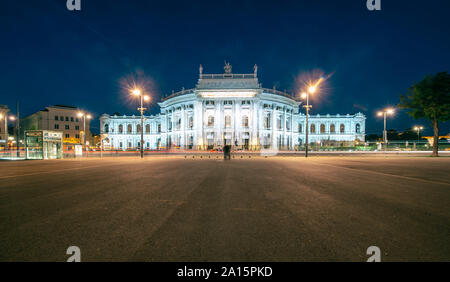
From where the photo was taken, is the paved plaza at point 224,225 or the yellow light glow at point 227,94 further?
the yellow light glow at point 227,94

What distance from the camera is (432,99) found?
1858 cm

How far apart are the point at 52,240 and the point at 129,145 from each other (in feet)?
239

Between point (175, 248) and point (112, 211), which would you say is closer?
point (175, 248)

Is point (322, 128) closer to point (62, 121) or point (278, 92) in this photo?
point (278, 92)

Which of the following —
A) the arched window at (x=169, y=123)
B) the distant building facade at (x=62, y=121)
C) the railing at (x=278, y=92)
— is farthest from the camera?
the distant building facade at (x=62, y=121)

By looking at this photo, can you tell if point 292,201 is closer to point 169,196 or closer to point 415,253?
point 415,253

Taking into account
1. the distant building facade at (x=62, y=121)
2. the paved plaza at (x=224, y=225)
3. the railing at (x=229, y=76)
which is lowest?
the paved plaza at (x=224, y=225)

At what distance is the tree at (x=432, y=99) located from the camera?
18188 millimetres

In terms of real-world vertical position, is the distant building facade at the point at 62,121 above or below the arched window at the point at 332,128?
above

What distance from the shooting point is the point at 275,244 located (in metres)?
2.16

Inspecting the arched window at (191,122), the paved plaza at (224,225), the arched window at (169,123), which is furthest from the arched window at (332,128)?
the paved plaza at (224,225)

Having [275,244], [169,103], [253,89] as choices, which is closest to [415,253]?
[275,244]

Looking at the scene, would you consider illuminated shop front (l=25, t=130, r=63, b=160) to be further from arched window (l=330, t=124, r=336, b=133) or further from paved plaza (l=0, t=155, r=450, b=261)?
arched window (l=330, t=124, r=336, b=133)

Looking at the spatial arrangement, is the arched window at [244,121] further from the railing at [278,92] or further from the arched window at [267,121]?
the railing at [278,92]
